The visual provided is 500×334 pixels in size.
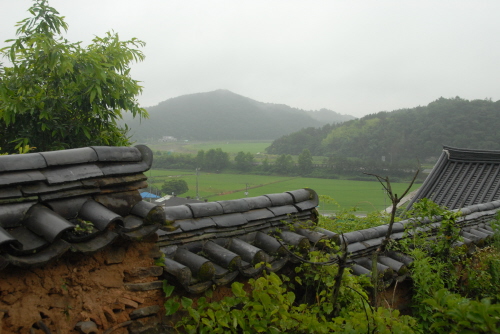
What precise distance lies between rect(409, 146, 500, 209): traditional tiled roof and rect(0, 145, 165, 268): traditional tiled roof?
1211 cm

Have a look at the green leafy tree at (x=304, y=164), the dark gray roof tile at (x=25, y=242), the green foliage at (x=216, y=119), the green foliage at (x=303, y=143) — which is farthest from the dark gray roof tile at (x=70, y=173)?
the green foliage at (x=216, y=119)

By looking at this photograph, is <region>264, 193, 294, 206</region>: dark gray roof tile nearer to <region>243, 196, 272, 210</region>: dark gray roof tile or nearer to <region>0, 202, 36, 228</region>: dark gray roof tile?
<region>243, 196, 272, 210</region>: dark gray roof tile

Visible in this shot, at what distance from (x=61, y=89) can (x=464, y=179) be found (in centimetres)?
1342

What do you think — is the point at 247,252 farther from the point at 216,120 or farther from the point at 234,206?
the point at 216,120

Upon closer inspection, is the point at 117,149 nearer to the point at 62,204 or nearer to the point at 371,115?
the point at 62,204

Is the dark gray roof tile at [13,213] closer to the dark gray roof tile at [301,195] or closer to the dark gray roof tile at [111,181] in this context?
the dark gray roof tile at [111,181]

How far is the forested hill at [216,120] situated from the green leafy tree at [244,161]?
30.8 ft

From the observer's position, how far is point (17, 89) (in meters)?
7.12

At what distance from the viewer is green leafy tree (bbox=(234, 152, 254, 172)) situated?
153 ft

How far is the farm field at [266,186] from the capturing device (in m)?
31.3

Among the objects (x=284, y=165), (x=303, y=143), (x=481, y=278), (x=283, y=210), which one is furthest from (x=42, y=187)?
(x=303, y=143)

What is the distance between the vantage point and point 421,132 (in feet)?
97.5

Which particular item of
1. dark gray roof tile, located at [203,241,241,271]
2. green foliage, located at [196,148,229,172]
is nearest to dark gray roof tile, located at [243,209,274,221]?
dark gray roof tile, located at [203,241,241,271]

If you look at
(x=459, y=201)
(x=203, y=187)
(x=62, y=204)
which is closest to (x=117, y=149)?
(x=62, y=204)
